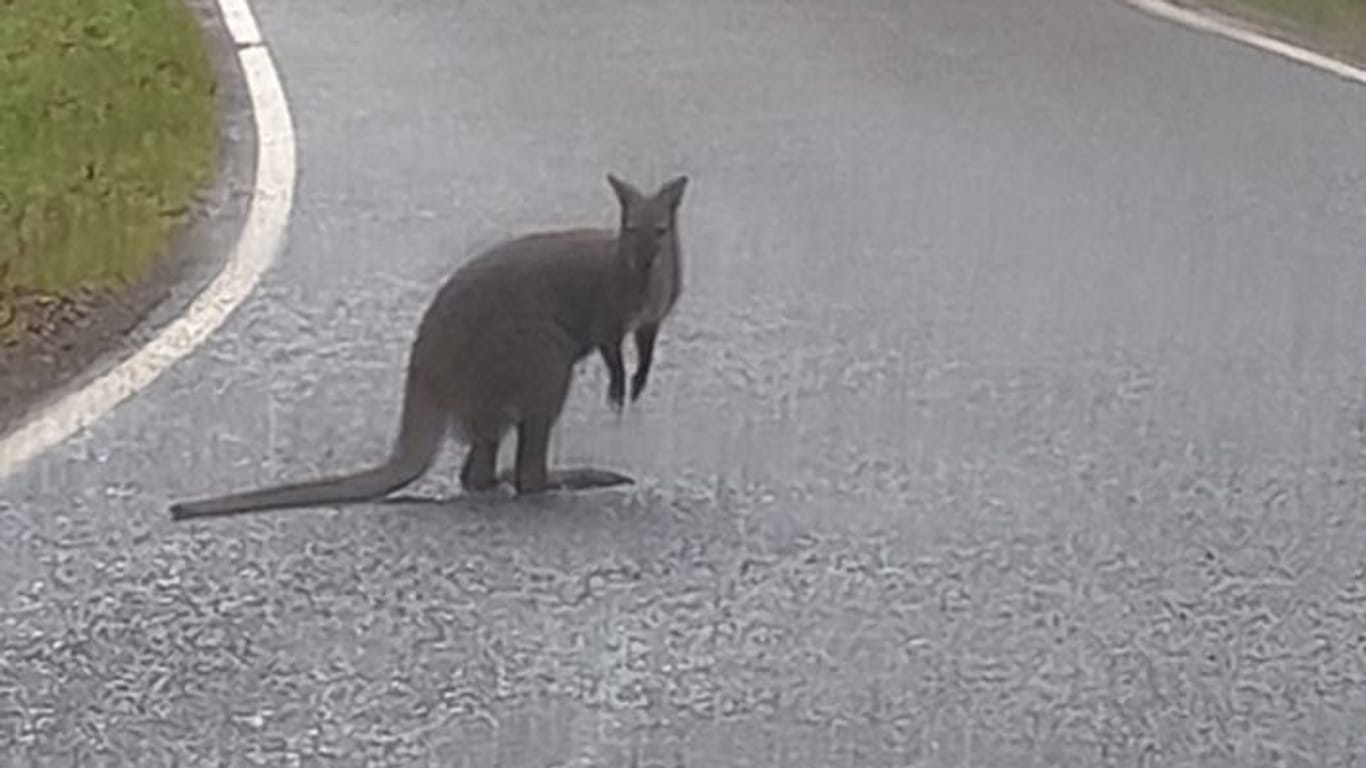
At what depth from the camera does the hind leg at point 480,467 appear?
709 cm

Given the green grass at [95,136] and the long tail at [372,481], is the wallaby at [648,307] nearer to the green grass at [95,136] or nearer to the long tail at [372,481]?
the long tail at [372,481]

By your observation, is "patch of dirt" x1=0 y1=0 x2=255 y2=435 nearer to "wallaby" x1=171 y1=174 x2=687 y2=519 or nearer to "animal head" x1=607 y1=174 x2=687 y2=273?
"wallaby" x1=171 y1=174 x2=687 y2=519

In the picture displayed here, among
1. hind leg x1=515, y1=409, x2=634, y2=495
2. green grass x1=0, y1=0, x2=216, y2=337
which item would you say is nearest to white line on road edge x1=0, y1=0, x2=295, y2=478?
green grass x1=0, y1=0, x2=216, y2=337

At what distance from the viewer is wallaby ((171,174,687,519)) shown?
7031mm

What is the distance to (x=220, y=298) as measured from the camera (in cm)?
901

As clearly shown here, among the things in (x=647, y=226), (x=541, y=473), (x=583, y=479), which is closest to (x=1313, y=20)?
(x=647, y=226)

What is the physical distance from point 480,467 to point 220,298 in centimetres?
207

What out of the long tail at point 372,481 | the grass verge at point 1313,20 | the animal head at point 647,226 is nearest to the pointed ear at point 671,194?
the animal head at point 647,226

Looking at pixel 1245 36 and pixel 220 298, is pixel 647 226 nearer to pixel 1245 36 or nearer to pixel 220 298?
pixel 220 298

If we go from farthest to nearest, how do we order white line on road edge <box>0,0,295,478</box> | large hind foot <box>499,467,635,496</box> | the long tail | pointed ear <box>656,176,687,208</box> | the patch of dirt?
the patch of dirt < white line on road edge <box>0,0,295,478</box> < pointed ear <box>656,176,687,208</box> < large hind foot <box>499,467,635,496</box> < the long tail

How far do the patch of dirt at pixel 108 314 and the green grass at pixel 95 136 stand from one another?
70mm

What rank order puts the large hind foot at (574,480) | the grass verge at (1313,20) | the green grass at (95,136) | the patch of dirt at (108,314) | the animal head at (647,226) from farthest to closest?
the grass verge at (1313,20) < the green grass at (95,136) < the patch of dirt at (108,314) < the animal head at (647,226) < the large hind foot at (574,480)

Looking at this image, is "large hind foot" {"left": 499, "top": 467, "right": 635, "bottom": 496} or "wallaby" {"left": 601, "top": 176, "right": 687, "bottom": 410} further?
"wallaby" {"left": 601, "top": 176, "right": 687, "bottom": 410}

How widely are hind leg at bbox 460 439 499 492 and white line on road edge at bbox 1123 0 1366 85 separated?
275 inches
